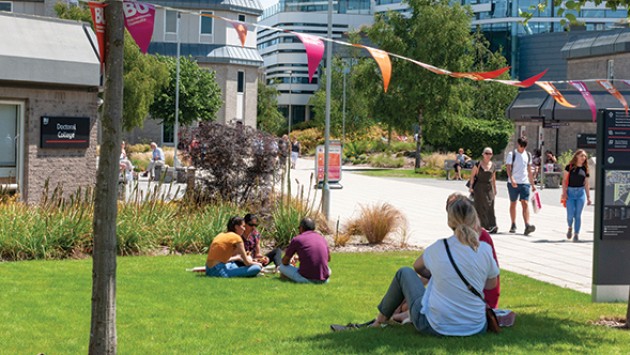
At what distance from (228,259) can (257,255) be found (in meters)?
0.84

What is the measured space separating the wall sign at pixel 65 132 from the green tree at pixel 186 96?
40231 mm

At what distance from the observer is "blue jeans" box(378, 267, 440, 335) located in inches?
303

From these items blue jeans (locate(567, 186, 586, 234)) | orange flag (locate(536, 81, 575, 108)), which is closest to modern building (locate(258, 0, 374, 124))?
blue jeans (locate(567, 186, 586, 234))

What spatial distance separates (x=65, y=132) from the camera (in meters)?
21.0

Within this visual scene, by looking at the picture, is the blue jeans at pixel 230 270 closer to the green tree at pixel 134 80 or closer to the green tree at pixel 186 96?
the green tree at pixel 134 80

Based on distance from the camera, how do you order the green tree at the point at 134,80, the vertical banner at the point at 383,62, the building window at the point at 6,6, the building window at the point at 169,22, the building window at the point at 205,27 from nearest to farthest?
the vertical banner at the point at 383,62 → the green tree at the point at 134,80 → the building window at the point at 6,6 → the building window at the point at 169,22 → the building window at the point at 205,27

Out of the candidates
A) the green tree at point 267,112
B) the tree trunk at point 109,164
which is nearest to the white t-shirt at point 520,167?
the tree trunk at point 109,164

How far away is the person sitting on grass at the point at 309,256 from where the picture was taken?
1225 cm

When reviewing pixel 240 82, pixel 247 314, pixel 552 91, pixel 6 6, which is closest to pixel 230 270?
pixel 247 314

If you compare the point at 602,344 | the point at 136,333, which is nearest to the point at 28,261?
the point at 136,333

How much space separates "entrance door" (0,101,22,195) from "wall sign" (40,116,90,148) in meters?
0.52

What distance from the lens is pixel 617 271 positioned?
35.4ft

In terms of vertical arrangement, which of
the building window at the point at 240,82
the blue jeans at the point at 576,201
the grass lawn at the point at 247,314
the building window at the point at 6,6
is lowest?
the grass lawn at the point at 247,314

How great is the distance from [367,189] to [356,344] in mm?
27767
